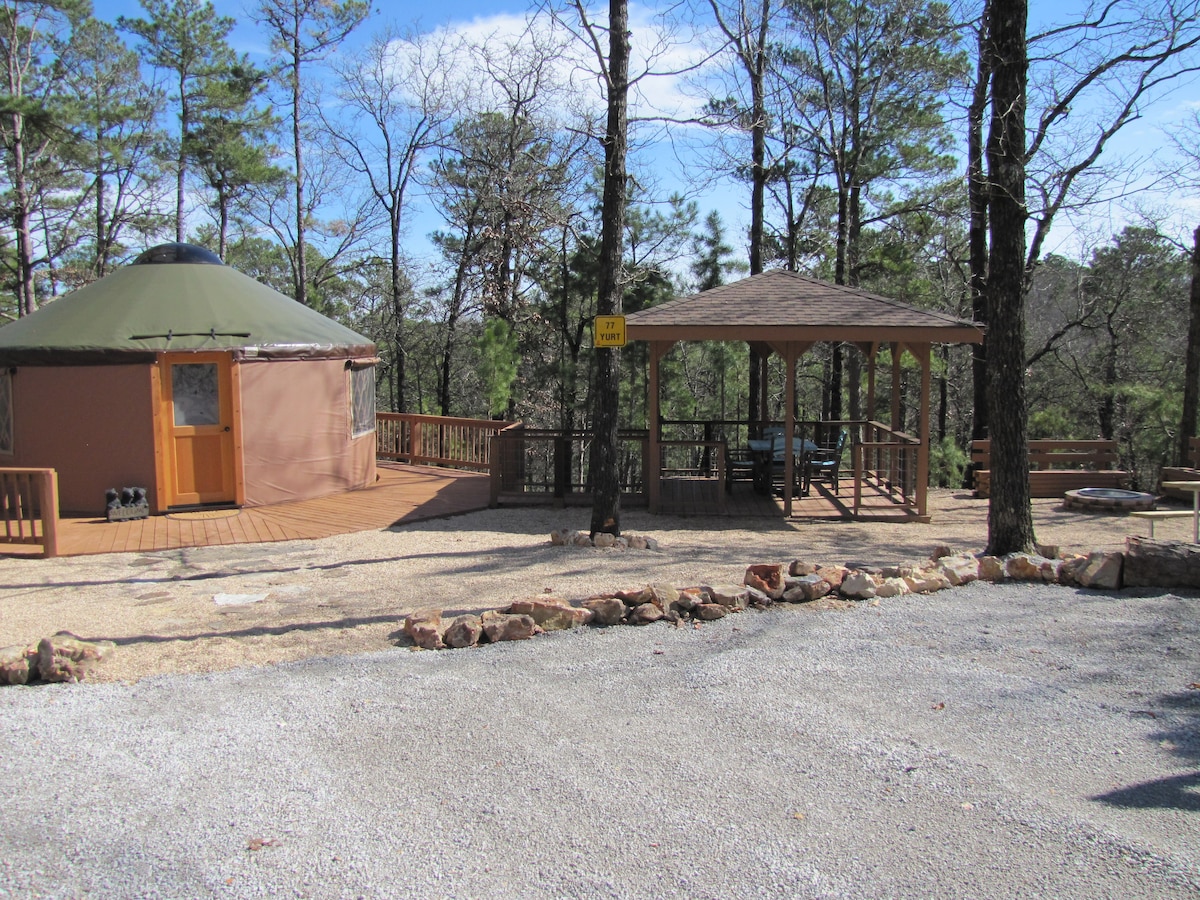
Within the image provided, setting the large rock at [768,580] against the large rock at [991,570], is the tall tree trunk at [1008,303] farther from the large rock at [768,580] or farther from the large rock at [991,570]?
the large rock at [768,580]

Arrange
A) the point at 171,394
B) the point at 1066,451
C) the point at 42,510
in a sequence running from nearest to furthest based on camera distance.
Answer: the point at 42,510 < the point at 171,394 < the point at 1066,451

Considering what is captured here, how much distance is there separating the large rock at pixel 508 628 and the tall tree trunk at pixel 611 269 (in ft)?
9.79

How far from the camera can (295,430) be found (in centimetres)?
1041

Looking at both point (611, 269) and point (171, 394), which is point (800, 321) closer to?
point (611, 269)

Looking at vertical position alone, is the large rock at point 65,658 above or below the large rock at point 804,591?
below

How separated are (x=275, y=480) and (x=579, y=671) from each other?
6.95m

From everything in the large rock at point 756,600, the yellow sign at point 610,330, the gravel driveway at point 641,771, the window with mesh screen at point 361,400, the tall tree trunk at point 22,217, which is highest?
the tall tree trunk at point 22,217

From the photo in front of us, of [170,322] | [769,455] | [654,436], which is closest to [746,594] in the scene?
[654,436]

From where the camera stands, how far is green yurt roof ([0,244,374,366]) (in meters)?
9.32

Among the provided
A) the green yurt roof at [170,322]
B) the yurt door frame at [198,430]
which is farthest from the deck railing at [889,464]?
the yurt door frame at [198,430]

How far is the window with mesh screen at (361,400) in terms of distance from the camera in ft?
37.3

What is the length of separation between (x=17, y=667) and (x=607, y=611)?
9.95ft

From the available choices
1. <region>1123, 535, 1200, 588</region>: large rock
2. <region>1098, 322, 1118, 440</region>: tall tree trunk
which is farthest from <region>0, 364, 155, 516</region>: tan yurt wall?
<region>1098, 322, 1118, 440</region>: tall tree trunk

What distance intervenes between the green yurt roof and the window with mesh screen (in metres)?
0.35
